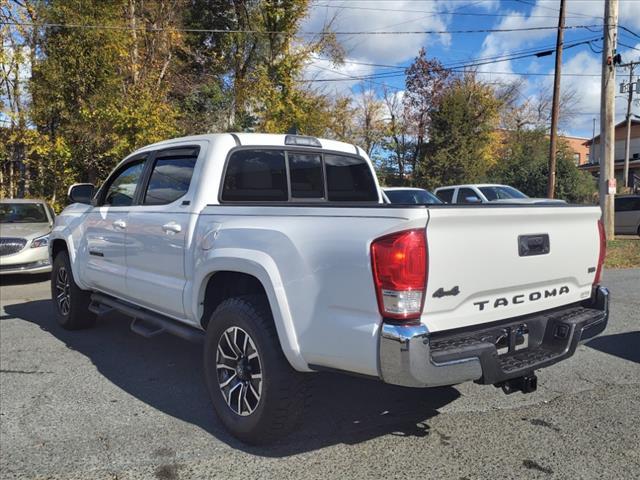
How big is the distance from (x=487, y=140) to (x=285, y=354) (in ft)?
107

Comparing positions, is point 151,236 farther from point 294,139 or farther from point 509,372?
point 509,372

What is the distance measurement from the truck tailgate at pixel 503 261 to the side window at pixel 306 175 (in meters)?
1.97

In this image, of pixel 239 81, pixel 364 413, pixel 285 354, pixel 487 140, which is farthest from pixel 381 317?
pixel 487 140

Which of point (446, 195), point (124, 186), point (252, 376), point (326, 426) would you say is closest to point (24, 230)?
point (124, 186)

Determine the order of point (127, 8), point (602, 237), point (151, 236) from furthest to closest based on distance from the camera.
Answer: point (127, 8), point (151, 236), point (602, 237)

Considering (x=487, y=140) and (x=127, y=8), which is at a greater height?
(x=127, y=8)

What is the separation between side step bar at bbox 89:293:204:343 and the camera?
4051mm

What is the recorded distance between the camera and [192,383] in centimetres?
456

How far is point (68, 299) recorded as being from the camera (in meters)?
6.15

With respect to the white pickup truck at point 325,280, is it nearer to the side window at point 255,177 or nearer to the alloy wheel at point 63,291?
the side window at point 255,177

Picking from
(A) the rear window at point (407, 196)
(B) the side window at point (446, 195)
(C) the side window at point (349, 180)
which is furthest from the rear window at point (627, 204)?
(C) the side window at point (349, 180)

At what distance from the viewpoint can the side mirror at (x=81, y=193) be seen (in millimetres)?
5742

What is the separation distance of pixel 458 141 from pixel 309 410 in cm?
3064

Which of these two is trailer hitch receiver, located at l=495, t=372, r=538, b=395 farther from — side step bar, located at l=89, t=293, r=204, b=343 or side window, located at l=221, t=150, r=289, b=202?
side window, located at l=221, t=150, r=289, b=202
